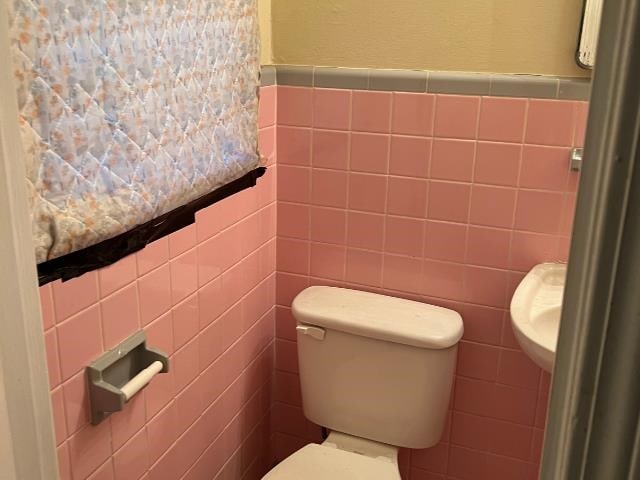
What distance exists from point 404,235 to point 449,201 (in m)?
0.15

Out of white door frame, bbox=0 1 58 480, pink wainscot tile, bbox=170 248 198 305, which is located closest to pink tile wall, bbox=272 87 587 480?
pink wainscot tile, bbox=170 248 198 305

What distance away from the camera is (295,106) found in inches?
66.4

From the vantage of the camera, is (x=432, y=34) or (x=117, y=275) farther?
(x=432, y=34)

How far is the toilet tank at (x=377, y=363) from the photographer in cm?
157

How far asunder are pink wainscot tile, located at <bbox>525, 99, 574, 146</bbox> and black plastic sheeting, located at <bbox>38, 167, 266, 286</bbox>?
2.34 feet

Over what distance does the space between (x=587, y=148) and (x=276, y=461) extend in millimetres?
1795

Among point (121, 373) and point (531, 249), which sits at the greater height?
point (531, 249)

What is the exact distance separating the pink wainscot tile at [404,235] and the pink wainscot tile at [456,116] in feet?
0.79

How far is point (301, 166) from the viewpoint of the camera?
173cm

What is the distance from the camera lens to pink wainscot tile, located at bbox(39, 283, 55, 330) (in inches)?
38.2

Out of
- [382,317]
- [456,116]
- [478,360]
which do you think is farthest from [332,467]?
[456,116]

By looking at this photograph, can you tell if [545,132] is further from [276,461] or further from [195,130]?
[276,461]

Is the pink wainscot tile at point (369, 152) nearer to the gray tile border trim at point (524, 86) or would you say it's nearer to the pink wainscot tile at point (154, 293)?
the gray tile border trim at point (524, 86)

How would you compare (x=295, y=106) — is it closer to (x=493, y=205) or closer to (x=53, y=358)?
(x=493, y=205)
